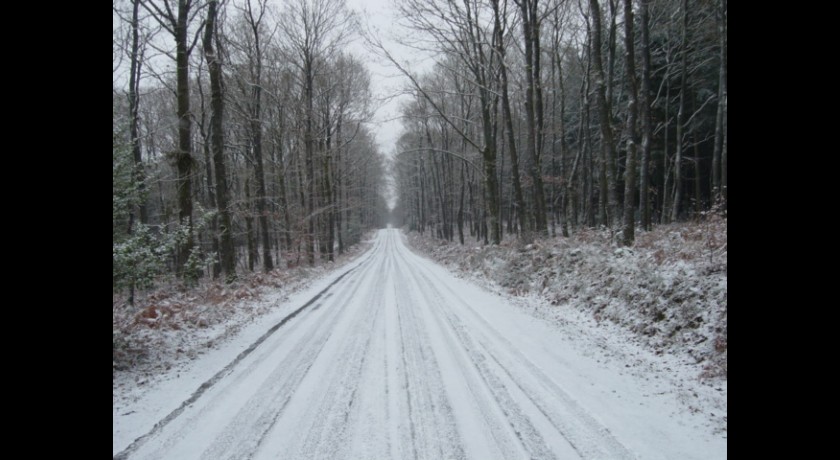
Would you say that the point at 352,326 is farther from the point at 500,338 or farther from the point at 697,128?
the point at 697,128

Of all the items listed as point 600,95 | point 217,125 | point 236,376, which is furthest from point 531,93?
point 236,376

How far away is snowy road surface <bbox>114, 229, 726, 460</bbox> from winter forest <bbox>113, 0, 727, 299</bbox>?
3.17 m

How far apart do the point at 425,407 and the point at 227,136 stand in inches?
938

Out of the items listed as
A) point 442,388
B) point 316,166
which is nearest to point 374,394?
point 442,388

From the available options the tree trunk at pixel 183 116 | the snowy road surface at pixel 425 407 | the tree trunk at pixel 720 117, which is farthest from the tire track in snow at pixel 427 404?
the tree trunk at pixel 720 117

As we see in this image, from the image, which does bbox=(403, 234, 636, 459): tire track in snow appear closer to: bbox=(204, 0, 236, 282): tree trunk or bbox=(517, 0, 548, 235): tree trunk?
bbox=(204, 0, 236, 282): tree trunk

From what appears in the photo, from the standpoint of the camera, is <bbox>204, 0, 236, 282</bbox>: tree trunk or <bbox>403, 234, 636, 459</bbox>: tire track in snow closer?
<bbox>403, 234, 636, 459</bbox>: tire track in snow

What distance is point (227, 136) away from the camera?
926 inches

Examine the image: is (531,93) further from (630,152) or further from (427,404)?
(427,404)

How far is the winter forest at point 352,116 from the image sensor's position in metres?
11.1

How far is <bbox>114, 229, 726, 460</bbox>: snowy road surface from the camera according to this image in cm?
338

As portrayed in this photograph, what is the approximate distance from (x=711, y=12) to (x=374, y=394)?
23.5 m

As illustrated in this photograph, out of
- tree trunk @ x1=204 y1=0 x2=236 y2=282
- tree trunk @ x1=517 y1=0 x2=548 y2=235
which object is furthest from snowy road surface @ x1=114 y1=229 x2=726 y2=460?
tree trunk @ x1=517 y1=0 x2=548 y2=235
